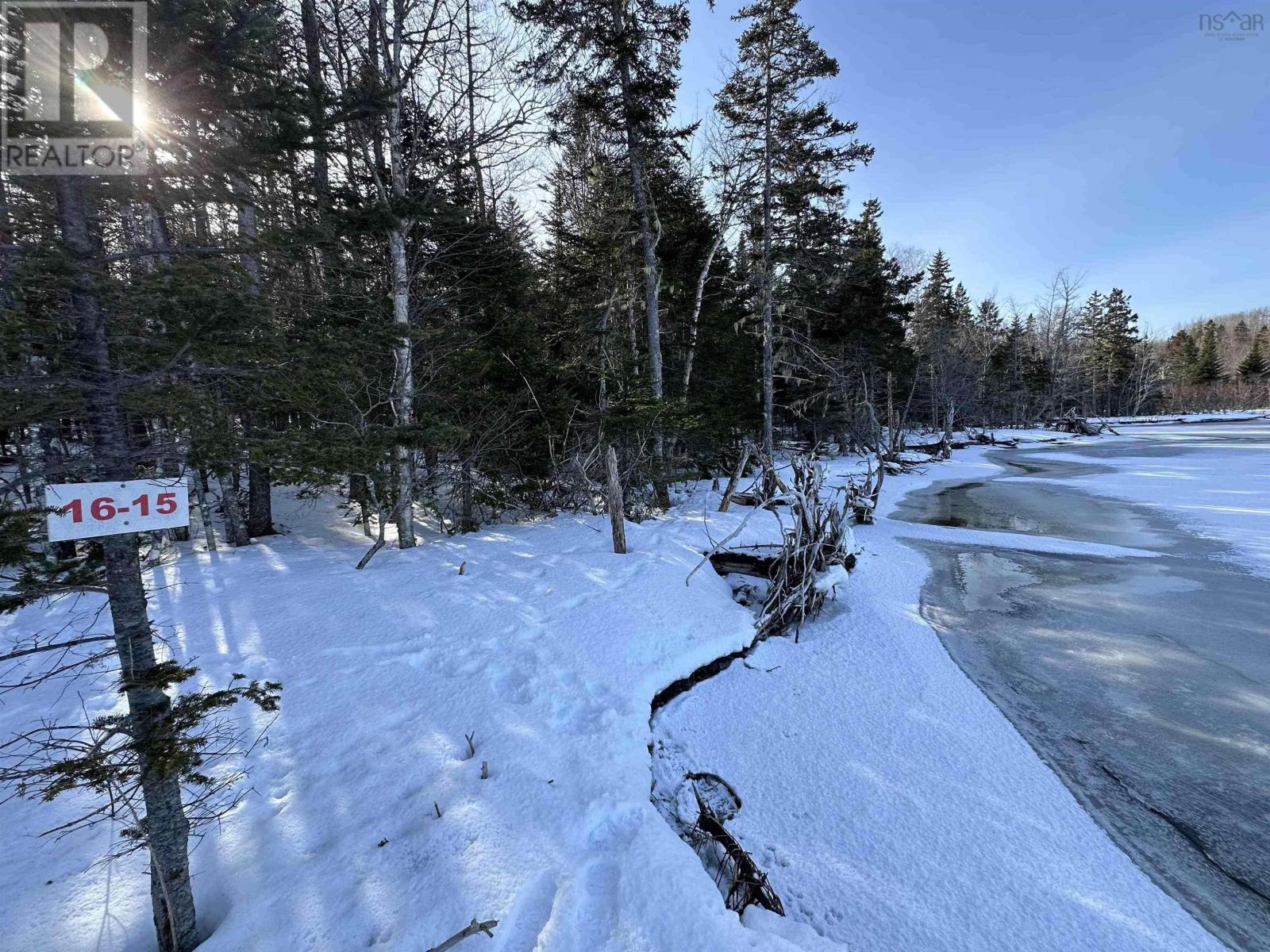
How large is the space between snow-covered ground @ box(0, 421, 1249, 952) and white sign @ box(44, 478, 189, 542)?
1.70 meters

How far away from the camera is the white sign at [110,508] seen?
1.57 metres

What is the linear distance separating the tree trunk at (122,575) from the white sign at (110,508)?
0.44 feet

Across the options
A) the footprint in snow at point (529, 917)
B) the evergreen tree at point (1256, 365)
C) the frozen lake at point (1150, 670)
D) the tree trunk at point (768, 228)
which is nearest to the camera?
the footprint in snow at point (529, 917)

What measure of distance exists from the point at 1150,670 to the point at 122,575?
7717 mm

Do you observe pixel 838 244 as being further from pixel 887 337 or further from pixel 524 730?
pixel 524 730

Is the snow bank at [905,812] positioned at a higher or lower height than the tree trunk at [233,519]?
lower

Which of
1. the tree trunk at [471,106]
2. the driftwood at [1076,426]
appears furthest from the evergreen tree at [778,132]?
the driftwood at [1076,426]

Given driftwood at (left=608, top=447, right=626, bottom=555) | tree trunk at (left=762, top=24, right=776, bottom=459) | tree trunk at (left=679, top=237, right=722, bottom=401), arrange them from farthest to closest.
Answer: tree trunk at (left=762, top=24, right=776, bottom=459) → tree trunk at (left=679, top=237, right=722, bottom=401) → driftwood at (left=608, top=447, right=626, bottom=555)

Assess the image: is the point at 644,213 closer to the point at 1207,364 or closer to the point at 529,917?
the point at 529,917

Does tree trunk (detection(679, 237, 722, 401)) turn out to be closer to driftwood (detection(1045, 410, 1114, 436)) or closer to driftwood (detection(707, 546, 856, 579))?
driftwood (detection(707, 546, 856, 579))

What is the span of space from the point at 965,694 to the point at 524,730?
12.7 ft

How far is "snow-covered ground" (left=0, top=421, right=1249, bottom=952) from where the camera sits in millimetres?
2066

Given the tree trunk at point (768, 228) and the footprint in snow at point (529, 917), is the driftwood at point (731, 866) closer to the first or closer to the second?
the footprint in snow at point (529, 917)

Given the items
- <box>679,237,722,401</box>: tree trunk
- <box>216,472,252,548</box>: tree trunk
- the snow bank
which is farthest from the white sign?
<box>679,237,722,401</box>: tree trunk
